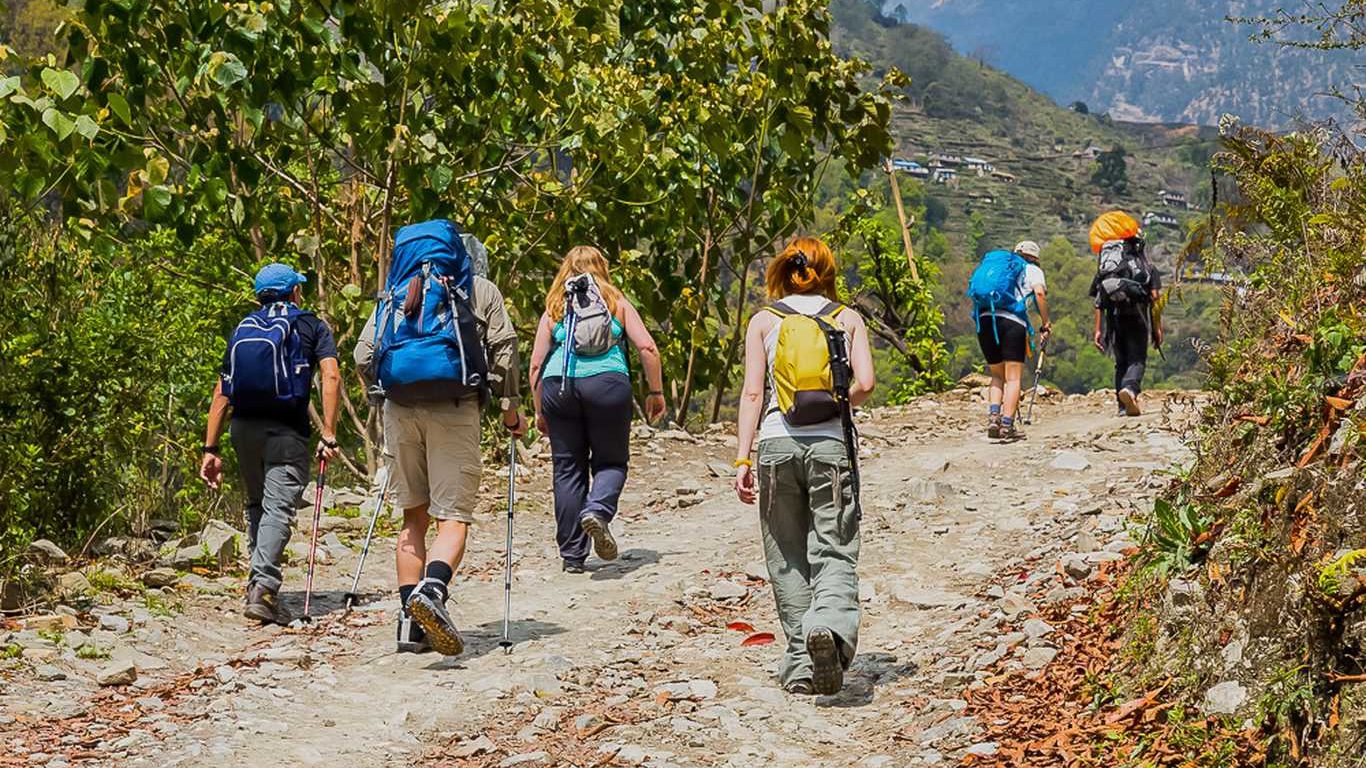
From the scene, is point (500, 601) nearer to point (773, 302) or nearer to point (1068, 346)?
point (773, 302)

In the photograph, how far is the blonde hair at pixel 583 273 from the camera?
932 cm

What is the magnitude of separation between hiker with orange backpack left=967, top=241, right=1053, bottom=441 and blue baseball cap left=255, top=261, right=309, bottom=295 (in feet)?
23.2

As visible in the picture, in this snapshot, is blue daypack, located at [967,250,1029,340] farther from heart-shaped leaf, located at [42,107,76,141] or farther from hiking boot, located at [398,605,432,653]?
heart-shaped leaf, located at [42,107,76,141]

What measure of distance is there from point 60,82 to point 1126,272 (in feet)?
33.2

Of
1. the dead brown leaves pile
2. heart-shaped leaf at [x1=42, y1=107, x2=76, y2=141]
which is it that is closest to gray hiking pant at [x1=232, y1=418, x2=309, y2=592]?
heart-shaped leaf at [x1=42, y1=107, x2=76, y2=141]

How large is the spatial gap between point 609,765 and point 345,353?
1058cm

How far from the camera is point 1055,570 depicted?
8.19 metres

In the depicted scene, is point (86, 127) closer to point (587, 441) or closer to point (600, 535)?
point (587, 441)

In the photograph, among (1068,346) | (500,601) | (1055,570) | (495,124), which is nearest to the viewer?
(1055,570)

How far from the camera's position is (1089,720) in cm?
568

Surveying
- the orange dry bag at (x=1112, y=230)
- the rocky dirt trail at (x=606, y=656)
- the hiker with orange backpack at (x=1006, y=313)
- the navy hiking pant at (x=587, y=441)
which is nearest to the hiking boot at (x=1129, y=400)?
the hiker with orange backpack at (x=1006, y=313)

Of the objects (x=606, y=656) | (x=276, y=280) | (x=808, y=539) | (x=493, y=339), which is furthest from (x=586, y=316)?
(x=808, y=539)

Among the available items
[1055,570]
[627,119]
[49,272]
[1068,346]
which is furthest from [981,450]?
[1068,346]

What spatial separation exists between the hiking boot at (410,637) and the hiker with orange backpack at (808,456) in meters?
2.03
